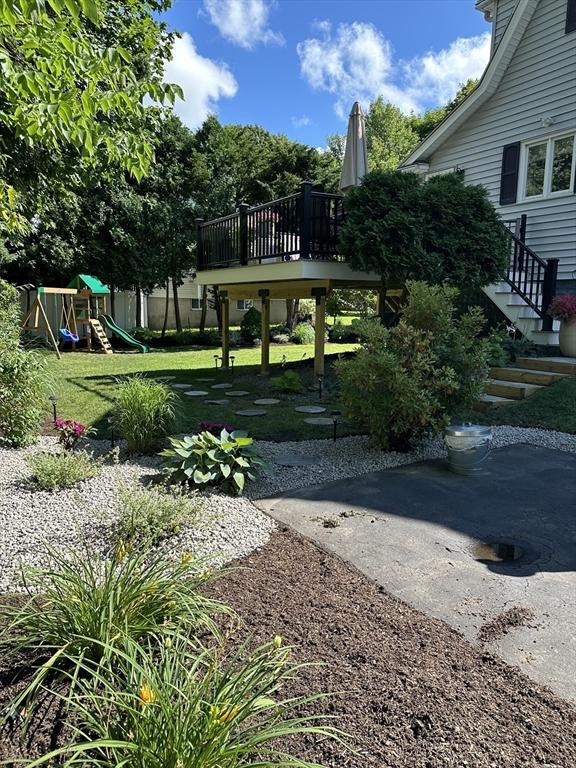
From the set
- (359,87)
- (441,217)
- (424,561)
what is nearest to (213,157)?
(441,217)

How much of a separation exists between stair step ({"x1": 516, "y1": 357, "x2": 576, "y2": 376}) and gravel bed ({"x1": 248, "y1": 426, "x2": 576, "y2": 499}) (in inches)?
71.8

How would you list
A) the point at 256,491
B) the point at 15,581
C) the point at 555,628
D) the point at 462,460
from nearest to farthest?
the point at 555,628, the point at 15,581, the point at 256,491, the point at 462,460

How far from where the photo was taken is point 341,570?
2.90 meters

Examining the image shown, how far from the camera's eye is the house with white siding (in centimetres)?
958

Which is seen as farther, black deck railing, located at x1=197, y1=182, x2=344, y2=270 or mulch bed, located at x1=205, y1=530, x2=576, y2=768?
black deck railing, located at x1=197, y1=182, x2=344, y2=270

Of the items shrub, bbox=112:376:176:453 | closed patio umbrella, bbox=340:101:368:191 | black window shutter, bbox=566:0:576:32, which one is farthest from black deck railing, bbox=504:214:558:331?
shrub, bbox=112:376:176:453

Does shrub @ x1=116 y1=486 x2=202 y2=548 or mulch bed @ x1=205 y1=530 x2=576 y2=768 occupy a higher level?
shrub @ x1=116 y1=486 x2=202 y2=548

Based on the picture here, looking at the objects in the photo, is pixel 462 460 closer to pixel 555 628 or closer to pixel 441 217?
pixel 555 628

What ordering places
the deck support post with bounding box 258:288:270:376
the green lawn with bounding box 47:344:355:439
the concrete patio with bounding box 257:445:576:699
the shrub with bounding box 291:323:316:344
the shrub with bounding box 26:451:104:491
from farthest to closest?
the shrub with bounding box 291:323:316:344
the deck support post with bounding box 258:288:270:376
the green lawn with bounding box 47:344:355:439
the shrub with bounding box 26:451:104:491
the concrete patio with bounding box 257:445:576:699

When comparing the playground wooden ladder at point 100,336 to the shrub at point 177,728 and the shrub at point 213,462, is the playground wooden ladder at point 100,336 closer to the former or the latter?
the shrub at point 213,462

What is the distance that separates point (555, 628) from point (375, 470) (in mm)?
2581

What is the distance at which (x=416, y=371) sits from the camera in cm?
496

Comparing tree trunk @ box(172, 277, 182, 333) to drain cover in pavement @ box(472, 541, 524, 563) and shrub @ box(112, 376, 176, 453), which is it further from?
drain cover in pavement @ box(472, 541, 524, 563)

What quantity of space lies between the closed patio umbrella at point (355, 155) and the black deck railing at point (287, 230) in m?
0.96
